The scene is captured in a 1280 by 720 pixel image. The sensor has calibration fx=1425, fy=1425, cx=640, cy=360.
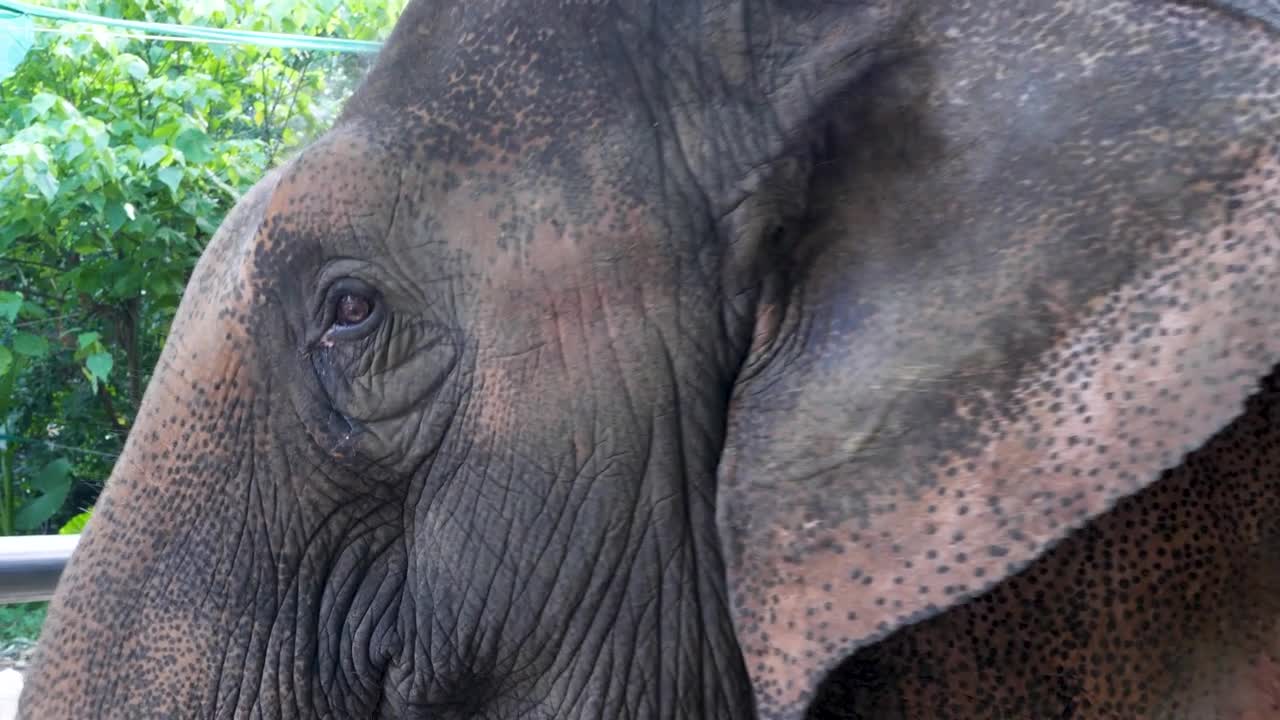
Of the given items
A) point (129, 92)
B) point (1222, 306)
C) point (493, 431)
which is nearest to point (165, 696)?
point (493, 431)

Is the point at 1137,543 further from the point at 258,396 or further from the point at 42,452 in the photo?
the point at 42,452

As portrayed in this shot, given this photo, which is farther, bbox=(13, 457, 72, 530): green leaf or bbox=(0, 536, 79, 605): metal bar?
bbox=(13, 457, 72, 530): green leaf

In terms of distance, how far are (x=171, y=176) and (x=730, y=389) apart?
327cm

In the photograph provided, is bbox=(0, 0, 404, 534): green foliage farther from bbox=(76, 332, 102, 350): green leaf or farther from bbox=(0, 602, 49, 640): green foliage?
bbox=(0, 602, 49, 640): green foliage

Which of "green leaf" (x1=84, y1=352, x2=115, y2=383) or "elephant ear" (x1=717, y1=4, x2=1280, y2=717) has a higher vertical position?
"elephant ear" (x1=717, y1=4, x2=1280, y2=717)

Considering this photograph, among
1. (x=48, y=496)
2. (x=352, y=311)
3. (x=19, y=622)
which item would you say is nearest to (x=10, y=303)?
(x=48, y=496)

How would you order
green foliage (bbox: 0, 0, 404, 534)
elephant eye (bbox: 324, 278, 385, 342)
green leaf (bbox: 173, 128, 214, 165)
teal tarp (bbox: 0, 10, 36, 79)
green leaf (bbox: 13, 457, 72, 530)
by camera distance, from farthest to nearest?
green leaf (bbox: 13, 457, 72, 530) < green leaf (bbox: 173, 128, 214, 165) < green foliage (bbox: 0, 0, 404, 534) < teal tarp (bbox: 0, 10, 36, 79) < elephant eye (bbox: 324, 278, 385, 342)

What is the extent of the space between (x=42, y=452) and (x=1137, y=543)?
14.9 ft

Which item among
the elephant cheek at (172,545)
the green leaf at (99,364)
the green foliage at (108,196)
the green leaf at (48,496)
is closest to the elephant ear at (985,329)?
the elephant cheek at (172,545)

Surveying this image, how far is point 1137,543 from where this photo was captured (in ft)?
4.06

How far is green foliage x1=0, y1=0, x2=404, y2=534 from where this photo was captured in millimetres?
4270

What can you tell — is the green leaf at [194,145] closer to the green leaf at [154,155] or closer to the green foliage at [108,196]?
the green foliage at [108,196]

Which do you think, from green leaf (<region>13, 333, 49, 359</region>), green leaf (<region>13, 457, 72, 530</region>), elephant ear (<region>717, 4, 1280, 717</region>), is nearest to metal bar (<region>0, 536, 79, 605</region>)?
elephant ear (<region>717, 4, 1280, 717</region>)

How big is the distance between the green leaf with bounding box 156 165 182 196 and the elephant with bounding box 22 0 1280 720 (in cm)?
277
